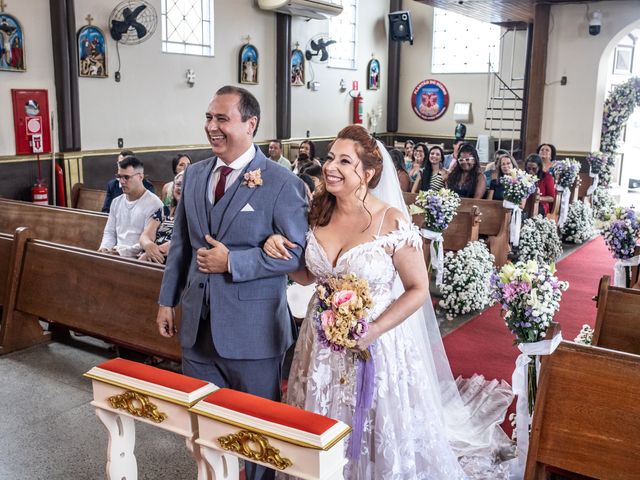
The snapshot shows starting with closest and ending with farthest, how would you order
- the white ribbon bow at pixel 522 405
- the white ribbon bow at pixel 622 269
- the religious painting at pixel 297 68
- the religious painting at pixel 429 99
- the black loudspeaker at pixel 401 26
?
1. the white ribbon bow at pixel 522 405
2. the white ribbon bow at pixel 622 269
3. the religious painting at pixel 297 68
4. the black loudspeaker at pixel 401 26
5. the religious painting at pixel 429 99

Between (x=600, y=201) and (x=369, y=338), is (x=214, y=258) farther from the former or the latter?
(x=600, y=201)

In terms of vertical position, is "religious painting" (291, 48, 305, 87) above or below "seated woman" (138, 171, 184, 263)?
above

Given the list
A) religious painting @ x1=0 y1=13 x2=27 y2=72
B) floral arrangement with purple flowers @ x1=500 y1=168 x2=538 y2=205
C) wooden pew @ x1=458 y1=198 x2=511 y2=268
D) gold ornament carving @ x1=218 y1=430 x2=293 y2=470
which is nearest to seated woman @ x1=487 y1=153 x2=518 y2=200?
floral arrangement with purple flowers @ x1=500 y1=168 x2=538 y2=205

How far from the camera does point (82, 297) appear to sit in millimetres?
4770

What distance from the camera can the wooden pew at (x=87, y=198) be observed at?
26.3 feet

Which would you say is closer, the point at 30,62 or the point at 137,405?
the point at 137,405

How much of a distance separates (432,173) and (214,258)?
689 cm

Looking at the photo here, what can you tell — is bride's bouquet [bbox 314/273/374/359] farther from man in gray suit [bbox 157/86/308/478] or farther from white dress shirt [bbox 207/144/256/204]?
white dress shirt [bbox 207/144/256/204]

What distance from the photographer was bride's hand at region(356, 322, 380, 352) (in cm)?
259

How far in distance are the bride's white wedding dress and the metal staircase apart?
43.2 ft

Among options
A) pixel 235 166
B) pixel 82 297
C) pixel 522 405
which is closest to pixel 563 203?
pixel 522 405

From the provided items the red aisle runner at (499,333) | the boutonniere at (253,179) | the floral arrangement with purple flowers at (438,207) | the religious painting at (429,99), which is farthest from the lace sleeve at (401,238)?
the religious painting at (429,99)

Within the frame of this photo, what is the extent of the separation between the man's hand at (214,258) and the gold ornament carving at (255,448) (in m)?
0.85

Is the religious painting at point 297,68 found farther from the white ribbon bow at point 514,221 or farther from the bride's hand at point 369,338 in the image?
the bride's hand at point 369,338
